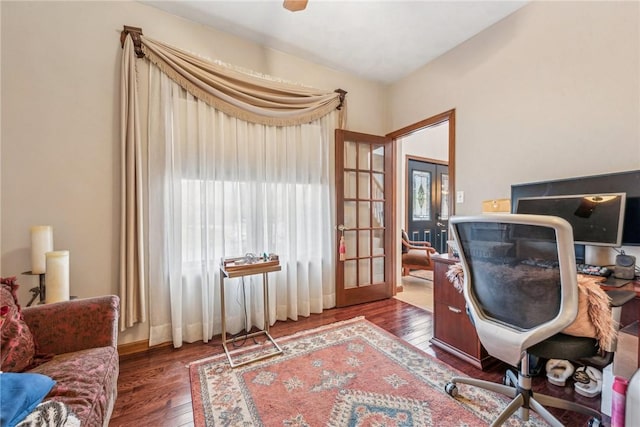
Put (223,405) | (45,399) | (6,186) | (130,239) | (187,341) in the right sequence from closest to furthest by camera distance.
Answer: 1. (45,399)
2. (223,405)
3. (6,186)
4. (130,239)
5. (187,341)

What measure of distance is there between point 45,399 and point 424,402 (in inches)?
69.3

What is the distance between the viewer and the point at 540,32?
6.48ft

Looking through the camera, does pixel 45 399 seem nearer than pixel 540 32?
Yes

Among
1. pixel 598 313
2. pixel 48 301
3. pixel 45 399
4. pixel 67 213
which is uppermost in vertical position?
pixel 67 213

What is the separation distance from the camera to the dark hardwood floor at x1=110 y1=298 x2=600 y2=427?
1.41 m

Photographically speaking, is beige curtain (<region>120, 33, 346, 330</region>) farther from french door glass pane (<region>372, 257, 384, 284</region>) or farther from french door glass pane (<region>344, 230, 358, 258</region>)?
french door glass pane (<region>372, 257, 384, 284</region>)

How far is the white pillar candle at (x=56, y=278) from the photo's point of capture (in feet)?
5.13

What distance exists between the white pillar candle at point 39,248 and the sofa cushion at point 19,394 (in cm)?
102

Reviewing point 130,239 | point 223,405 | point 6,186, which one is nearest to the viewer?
point 223,405

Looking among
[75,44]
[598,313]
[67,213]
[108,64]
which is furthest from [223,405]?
[75,44]

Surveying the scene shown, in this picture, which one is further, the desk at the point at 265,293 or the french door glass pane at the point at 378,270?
the french door glass pane at the point at 378,270

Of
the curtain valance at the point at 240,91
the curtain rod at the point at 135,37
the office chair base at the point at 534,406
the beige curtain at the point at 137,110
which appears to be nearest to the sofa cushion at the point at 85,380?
the beige curtain at the point at 137,110

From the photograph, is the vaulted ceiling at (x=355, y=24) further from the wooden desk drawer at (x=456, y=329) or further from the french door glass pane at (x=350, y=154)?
the wooden desk drawer at (x=456, y=329)

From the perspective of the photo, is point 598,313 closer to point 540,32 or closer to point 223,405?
point 223,405
